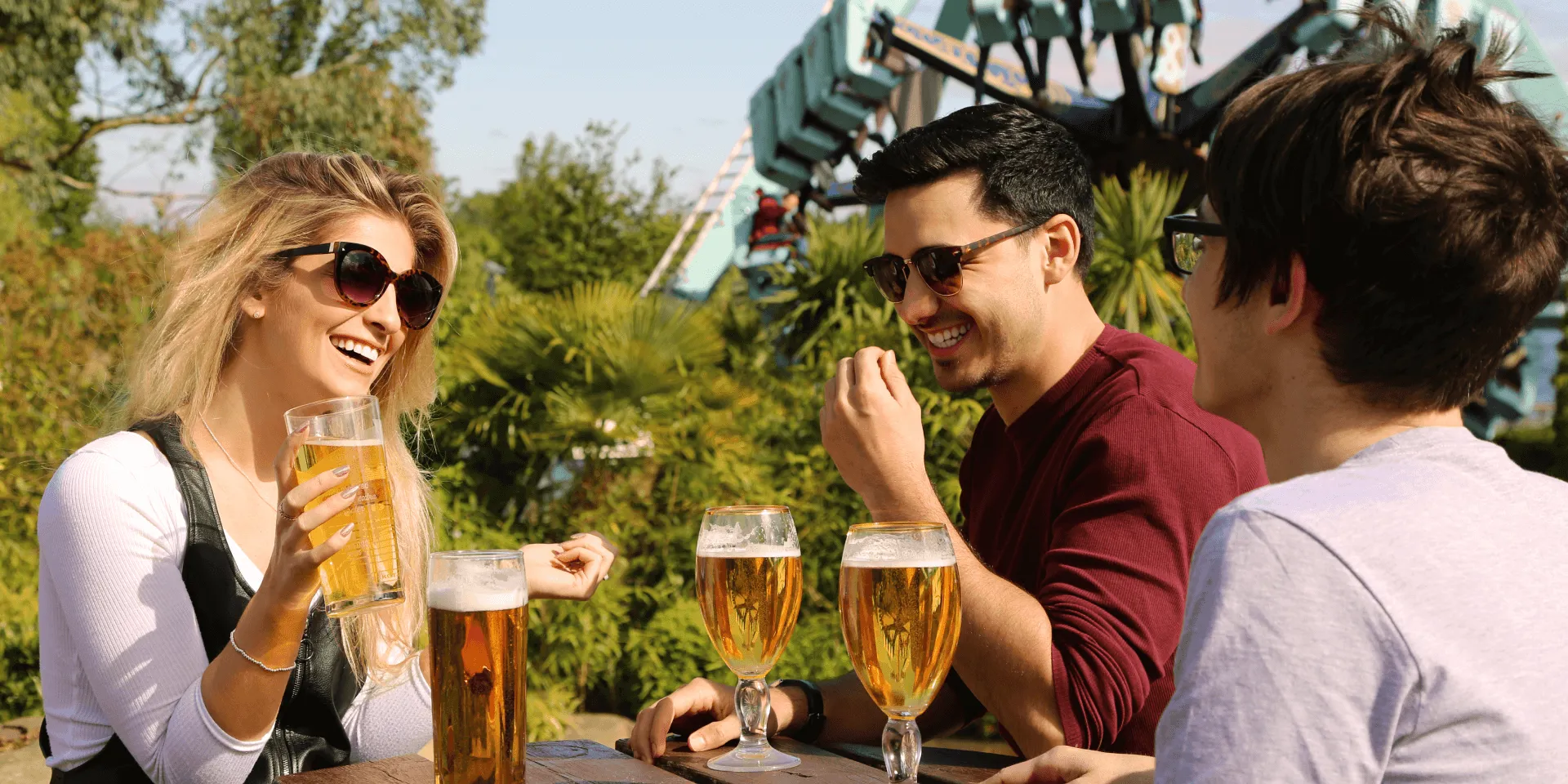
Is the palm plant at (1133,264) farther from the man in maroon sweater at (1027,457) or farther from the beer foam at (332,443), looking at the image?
the beer foam at (332,443)

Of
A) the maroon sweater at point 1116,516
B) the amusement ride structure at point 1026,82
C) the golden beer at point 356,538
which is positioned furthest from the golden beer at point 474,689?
the amusement ride structure at point 1026,82

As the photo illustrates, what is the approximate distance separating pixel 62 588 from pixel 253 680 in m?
0.47

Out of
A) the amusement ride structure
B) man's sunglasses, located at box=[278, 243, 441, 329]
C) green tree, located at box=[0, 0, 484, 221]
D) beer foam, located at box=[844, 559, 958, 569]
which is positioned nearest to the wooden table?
beer foam, located at box=[844, 559, 958, 569]

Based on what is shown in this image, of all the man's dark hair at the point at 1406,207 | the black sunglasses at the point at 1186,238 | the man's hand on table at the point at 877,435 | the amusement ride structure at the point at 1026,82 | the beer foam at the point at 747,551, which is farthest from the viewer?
the amusement ride structure at the point at 1026,82

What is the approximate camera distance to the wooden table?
6.05ft

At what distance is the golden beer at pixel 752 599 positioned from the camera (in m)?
1.72

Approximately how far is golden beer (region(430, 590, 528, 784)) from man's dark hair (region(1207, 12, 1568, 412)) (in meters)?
0.97

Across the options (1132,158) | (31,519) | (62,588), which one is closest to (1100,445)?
(62,588)

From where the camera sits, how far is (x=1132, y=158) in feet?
40.4

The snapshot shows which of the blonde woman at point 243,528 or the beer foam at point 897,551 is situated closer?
the beer foam at point 897,551

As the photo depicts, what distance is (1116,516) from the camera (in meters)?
2.17

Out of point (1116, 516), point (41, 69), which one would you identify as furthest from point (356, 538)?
point (41, 69)

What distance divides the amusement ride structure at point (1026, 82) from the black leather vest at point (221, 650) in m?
7.37

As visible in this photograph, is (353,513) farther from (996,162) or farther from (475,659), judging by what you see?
(996,162)
